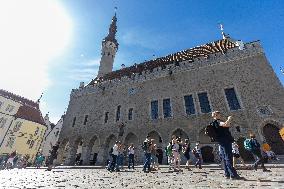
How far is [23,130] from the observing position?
35094 mm

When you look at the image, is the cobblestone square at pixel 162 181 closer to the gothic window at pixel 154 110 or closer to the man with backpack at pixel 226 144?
the man with backpack at pixel 226 144

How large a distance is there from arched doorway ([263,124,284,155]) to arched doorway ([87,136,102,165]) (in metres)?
17.4

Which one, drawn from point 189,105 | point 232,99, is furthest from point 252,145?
point 189,105

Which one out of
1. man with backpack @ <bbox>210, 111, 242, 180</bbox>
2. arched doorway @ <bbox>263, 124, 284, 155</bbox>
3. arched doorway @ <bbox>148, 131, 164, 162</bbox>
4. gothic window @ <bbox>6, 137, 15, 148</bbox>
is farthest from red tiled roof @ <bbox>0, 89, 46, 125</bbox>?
man with backpack @ <bbox>210, 111, 242, 180</bbox>

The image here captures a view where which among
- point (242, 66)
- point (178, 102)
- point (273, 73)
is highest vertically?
point (242, 66)

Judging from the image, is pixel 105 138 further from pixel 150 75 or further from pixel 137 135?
pixel 150 75

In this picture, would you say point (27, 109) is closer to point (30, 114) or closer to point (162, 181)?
point (30, 114)

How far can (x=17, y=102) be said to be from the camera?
117 ft

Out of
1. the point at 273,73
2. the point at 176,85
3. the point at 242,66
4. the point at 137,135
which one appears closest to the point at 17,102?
the point at 137,135

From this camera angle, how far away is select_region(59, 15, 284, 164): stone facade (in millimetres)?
17812

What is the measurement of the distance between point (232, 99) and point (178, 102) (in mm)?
5086

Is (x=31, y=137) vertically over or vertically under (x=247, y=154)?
over

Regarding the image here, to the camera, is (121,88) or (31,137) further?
(31,137)

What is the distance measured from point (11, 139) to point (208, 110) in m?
30.3
